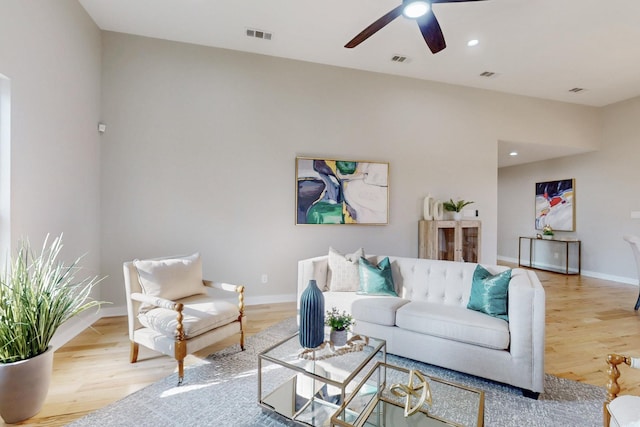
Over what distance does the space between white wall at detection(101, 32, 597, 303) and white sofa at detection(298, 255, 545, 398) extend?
4.00 ft

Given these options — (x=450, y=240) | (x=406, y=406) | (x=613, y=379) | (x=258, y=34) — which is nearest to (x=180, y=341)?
(x=406, y=406)

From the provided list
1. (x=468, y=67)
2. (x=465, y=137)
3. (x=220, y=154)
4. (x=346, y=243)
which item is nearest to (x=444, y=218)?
(x=465, y=137)

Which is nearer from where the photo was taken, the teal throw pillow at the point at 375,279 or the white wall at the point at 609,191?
the teal throw pillow at the point at 375,279

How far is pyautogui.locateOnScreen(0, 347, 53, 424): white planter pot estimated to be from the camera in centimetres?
165

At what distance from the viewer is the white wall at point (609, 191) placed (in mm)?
5340

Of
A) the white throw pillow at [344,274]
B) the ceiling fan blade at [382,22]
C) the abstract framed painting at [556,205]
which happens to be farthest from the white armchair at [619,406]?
the abstract framed painting at [556,205]

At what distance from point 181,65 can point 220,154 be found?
120cm

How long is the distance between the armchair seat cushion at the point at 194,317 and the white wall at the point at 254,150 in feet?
4.35

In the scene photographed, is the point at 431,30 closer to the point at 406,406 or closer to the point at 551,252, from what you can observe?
the point at 406,406

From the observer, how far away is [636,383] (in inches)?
87.0

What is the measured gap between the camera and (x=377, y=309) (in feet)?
8.39

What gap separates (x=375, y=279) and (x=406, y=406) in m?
1.52

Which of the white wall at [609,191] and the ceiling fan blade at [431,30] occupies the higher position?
the ceiling fan blade at [431,30]

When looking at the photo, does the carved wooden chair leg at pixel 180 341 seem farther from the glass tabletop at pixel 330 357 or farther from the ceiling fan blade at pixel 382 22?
the ceiling fan blade at pixel 382 22
